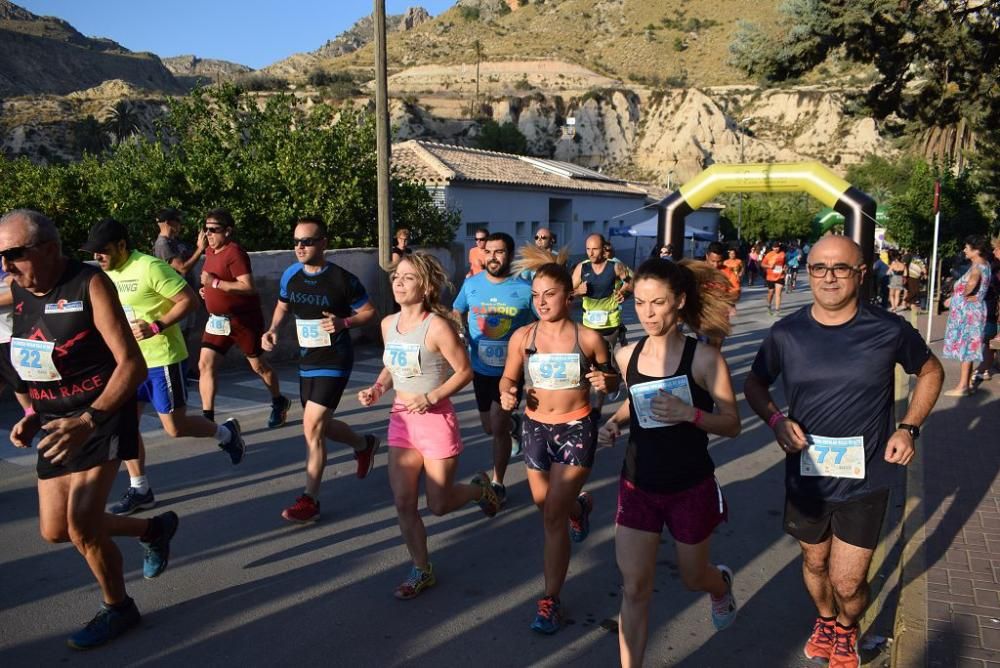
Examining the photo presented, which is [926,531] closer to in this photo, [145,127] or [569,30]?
[145,127]

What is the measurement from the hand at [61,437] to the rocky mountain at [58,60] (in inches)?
3596

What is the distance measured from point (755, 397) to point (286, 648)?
2434 mm

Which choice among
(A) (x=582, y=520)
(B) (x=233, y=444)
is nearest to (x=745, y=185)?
(B) (x=233, y=444)

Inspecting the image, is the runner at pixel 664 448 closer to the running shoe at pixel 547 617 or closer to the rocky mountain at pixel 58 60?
the running shoe at pixel 547 617

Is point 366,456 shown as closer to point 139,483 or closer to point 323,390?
point 323,390

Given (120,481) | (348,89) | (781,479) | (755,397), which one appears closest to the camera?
(755,397)

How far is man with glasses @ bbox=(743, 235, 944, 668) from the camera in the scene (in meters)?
3.25

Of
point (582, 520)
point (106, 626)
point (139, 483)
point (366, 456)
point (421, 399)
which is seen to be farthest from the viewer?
point (366, 456)

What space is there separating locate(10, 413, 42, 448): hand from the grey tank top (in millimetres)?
1704

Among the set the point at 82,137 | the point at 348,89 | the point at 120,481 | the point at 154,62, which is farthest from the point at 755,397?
the point at 154,62

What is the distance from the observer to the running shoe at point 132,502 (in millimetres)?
5329

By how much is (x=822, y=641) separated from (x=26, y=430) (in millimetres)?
3776

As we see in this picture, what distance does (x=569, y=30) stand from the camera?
113 metres

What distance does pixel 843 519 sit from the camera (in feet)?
10.9
